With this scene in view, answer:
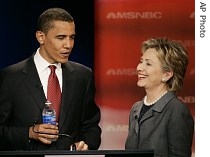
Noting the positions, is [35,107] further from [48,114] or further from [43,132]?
[43,132]

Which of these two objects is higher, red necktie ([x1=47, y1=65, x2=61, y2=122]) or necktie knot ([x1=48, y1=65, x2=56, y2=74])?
necktie knot ([x1=48, y1=65, x2=56, y2=74])

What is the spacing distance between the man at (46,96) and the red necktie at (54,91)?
0.02 meters

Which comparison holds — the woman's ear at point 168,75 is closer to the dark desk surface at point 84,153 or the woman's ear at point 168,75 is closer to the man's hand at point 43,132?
the man's hand at point 43,132

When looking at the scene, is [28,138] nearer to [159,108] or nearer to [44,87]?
[44,87]

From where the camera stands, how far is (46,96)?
387 centimetres

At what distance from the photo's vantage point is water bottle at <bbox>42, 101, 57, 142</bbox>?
3639mm

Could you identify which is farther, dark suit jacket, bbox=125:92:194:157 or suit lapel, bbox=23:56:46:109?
suit lapel, bbox=23:56:46:109

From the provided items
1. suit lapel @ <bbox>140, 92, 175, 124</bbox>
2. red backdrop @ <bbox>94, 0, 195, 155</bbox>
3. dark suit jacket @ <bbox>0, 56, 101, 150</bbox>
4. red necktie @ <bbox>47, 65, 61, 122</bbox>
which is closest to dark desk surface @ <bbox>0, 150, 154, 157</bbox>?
suit lapel @ <bbox>140, 92, 175, 124</bbox>

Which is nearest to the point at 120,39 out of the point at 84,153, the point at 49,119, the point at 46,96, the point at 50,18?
the point at 50,18

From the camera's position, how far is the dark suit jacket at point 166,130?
128 inches

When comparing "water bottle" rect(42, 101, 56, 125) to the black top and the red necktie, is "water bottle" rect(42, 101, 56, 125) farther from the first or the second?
the black top

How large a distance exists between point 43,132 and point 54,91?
36cm

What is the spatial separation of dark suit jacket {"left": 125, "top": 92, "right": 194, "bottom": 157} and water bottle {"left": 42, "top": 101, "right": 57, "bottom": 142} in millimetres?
484

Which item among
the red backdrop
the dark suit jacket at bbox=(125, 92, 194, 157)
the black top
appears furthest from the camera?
the red backdrop
